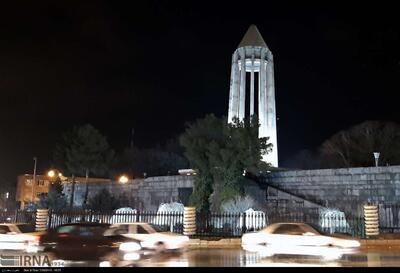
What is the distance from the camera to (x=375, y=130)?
51375 millimetres

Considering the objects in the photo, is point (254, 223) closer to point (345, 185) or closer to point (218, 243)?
point (218, 243)

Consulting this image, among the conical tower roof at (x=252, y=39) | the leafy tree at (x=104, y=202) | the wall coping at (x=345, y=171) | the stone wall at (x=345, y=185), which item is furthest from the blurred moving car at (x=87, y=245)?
the conical tower roof at (x=252, y=39)

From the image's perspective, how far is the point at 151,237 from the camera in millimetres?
16172

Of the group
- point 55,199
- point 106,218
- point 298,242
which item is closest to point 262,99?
point 55,199

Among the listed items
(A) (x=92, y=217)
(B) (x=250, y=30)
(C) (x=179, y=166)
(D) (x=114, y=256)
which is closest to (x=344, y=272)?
(D) (x=114, y=256)

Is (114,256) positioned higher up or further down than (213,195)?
further down

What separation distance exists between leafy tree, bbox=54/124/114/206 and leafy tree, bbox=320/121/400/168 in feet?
96.7

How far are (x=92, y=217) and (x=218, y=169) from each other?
11100 mm

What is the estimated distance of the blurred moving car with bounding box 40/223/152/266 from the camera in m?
13.7

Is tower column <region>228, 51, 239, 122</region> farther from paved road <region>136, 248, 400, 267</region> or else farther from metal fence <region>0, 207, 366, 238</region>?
paved road <region>136, 248, 400, 267</region>

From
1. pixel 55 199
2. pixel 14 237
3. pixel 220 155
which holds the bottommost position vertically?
pixel 14 237

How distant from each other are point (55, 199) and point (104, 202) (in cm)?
670

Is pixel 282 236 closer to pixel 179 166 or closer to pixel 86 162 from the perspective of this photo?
pixel 86 162

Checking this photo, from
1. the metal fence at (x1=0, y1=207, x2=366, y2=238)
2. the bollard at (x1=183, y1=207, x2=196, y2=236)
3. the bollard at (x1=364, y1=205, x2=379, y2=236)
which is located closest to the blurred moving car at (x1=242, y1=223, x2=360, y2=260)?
the bollard at (x1=364, y1=205, x2=379, y2=236)
